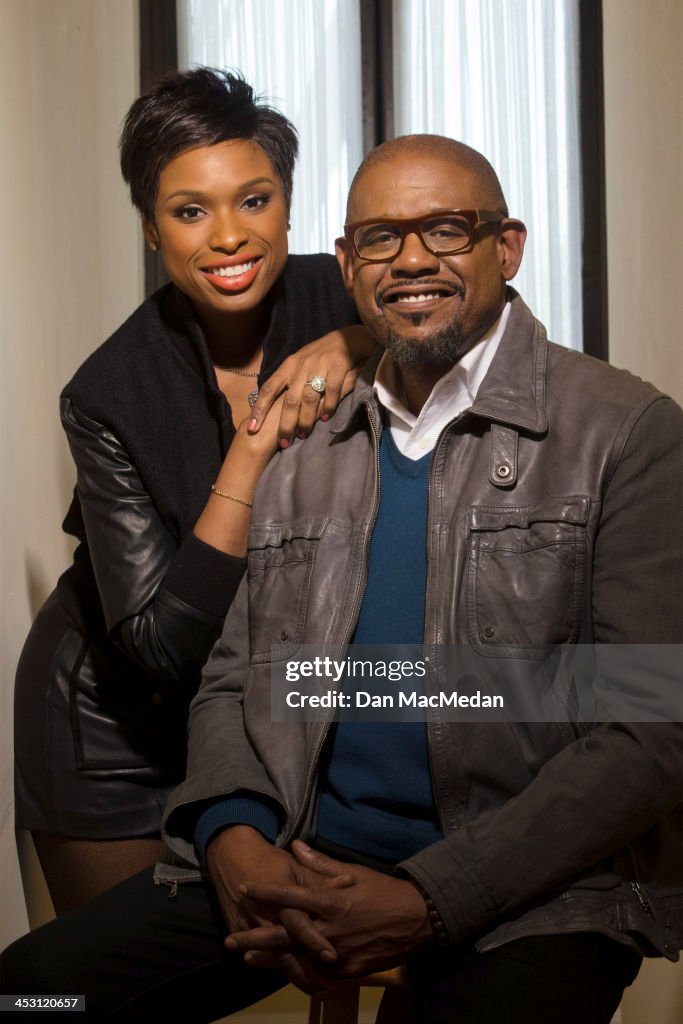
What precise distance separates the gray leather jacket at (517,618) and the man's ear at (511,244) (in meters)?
0.06

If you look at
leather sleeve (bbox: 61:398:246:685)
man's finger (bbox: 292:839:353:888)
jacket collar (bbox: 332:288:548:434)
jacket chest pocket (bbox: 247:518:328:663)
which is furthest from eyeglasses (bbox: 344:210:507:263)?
man's finger (bbox: 292:839:353:888)

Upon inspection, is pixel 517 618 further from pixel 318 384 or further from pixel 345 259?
pixel 345 259

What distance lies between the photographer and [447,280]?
167 cm

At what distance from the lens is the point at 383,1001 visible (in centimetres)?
175

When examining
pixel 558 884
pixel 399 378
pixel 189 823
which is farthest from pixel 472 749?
pixel 399 378

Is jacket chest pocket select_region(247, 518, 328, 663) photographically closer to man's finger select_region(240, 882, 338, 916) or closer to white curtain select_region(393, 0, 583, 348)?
man's finger select_region(240, 882, 338, 916)

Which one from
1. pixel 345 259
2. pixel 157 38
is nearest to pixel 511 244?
pixel 345 259

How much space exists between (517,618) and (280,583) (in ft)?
1.14

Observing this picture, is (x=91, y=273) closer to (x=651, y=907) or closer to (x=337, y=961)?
(x=337, y=961)

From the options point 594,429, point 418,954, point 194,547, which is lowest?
point 418,954

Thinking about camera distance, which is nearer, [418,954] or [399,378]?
[418,954]

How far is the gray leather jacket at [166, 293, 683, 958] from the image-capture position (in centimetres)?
152

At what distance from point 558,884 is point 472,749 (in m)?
0.20

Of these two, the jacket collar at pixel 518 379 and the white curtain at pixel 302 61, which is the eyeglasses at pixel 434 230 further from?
the white curtain at pixel 302 61
